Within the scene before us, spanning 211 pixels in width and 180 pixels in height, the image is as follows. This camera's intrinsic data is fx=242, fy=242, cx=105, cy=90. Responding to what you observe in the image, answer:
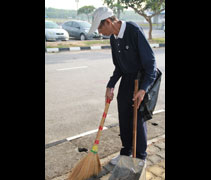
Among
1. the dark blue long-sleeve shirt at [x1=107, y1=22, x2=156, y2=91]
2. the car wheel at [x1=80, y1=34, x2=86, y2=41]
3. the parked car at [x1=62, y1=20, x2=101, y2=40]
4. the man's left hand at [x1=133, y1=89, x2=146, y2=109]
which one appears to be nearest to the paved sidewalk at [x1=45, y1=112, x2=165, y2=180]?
the man's left hand at [x1=133, y1=89, x2=146, y2=109]

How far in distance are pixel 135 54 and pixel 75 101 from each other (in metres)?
2.84

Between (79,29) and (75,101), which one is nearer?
(75,101)

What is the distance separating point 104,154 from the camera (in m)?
2.88

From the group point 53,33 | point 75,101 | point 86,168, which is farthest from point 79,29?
point 86,168

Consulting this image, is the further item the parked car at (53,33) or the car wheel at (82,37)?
the car wheel at (82,37)

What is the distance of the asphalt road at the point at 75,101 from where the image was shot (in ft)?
12.1

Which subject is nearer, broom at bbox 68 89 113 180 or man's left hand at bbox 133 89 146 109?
man's left hand at bbox 133 89 146 109

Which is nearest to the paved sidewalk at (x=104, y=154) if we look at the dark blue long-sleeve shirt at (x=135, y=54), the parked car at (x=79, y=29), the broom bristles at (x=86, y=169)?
the broom bristles at (x=86, y=169)

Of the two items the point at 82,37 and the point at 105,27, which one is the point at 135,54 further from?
the point at 82,37

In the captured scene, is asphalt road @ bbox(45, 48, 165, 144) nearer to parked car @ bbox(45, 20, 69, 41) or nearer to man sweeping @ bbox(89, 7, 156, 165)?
man sweeping @ bbox(89, 7, 156, 165)

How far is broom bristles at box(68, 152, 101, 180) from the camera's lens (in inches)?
94.4

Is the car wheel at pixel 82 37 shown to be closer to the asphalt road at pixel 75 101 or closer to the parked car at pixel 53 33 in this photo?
the parked car at pixel 53 33

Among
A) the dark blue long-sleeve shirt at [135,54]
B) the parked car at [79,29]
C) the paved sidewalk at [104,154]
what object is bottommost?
the paved sidewalk at [104,154]

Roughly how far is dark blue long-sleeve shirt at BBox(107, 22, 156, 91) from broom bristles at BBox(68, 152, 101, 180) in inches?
35.3
